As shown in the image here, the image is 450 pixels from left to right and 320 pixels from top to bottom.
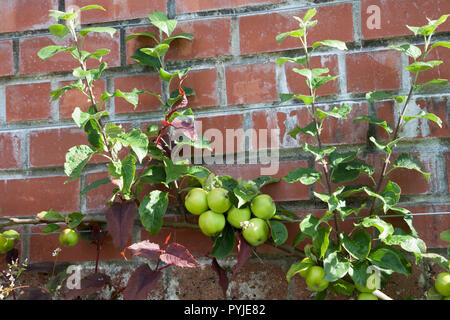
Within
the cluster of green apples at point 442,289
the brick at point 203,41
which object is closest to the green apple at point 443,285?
the cluster of green apples at point 442,289

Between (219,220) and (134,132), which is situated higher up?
(134,132)

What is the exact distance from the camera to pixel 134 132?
908mm

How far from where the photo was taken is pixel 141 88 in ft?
3.76

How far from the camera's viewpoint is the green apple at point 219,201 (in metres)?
0.93

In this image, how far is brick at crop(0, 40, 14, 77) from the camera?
1.20 m

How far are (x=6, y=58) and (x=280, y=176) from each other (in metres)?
0.76

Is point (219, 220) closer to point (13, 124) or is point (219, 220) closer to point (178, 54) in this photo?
point (178, 54)

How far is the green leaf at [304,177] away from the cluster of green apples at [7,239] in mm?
657

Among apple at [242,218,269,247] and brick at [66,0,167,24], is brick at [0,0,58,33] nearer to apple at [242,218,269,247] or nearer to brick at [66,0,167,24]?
brick at [66,0,167,24]

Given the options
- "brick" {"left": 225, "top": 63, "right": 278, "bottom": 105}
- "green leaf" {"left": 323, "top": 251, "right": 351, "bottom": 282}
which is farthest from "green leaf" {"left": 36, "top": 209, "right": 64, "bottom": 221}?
"green leaf" {"left": 323, "top": 251, "right": 351, "bottom": 282}

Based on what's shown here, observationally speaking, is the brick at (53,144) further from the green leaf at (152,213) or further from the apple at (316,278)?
the apple at (316,278)

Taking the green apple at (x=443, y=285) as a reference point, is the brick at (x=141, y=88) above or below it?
above
